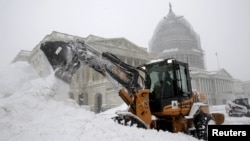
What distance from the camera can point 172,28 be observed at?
285ft

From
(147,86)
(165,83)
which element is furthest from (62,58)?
(165,83)

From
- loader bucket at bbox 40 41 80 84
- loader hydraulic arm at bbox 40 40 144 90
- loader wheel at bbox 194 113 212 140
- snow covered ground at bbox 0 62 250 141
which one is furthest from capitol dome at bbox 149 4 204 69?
snow covered ground at bbox 0 62 250 141

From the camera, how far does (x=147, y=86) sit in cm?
888

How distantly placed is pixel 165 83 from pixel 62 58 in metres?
3.58

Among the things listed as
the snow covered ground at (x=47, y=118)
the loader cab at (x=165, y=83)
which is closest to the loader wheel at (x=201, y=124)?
the loader cab at (x=165, y=83)

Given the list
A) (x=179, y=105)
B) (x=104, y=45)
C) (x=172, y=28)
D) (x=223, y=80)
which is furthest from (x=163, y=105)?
(x=223, y=80)

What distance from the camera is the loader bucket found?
309 inches

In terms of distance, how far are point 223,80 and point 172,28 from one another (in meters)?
27.4

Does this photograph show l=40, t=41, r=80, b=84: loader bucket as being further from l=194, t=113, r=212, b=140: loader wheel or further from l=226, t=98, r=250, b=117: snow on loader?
l=226, t=98, r=250, b=117: snow on loader

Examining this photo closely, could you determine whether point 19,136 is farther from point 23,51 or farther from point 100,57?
point 23,51

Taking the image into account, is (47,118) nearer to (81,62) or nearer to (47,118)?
(47,118)

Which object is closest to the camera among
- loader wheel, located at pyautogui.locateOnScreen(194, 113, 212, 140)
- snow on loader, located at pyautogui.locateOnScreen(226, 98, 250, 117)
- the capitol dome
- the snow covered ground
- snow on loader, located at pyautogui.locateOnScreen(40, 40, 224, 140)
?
the snow covered ground

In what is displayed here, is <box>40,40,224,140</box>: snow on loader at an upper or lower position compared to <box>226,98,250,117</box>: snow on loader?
upper

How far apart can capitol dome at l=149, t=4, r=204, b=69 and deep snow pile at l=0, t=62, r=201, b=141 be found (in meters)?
76.1
